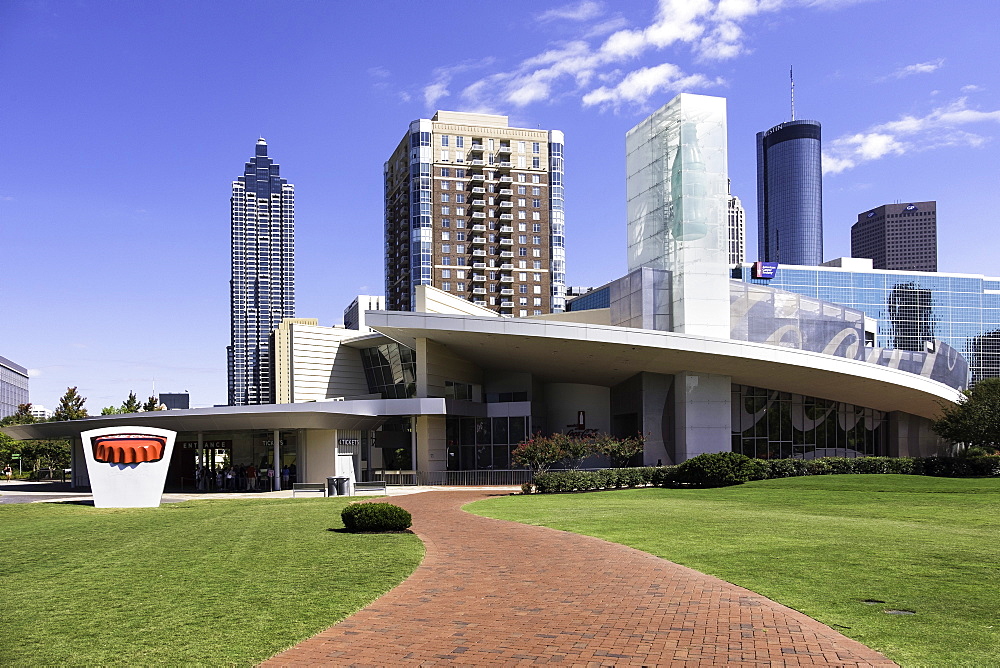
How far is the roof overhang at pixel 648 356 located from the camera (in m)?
41.8

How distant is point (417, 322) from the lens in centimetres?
4281

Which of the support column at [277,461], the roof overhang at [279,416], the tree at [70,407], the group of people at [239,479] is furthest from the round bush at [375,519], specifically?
the tree at [70,407]

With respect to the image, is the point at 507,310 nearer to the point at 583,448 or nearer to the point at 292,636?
the point at 583,448

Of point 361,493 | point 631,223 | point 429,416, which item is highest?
point 631,223

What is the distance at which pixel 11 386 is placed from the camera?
512ft

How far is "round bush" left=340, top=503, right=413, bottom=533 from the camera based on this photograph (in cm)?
2005

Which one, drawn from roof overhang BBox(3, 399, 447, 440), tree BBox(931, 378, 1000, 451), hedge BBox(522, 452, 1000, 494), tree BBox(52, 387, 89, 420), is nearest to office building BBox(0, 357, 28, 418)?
tree BBox(52, 387, 89, 420)

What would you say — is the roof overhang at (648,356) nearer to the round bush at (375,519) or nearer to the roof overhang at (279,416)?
the roof overhang at (279,416)

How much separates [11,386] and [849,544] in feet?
557

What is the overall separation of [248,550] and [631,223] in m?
45.0

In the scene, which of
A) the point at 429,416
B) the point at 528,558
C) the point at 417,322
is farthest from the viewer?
the point at 429,416

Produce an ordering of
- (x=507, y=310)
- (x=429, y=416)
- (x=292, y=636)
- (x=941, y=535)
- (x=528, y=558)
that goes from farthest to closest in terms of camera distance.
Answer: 1. (x=507, y=310)
2. (x=429, y=416)
3. (x=941, y=535)
4. (x=528, y=558)
5. (x=292, y=636)

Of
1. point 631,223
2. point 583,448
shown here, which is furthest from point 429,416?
point 631,223

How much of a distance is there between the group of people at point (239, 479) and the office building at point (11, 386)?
384 ft
